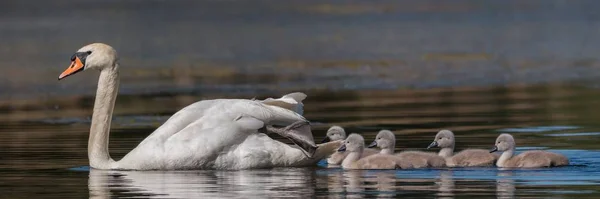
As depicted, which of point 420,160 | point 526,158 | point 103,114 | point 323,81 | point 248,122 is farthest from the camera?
point 323,81

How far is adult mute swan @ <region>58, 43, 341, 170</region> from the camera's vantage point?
1129cm

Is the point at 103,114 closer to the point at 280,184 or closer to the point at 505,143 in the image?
the point at 280,184

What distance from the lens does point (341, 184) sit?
10.2 m

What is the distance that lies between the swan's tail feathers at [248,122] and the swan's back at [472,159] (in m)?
1.45

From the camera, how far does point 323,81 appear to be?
21312mm

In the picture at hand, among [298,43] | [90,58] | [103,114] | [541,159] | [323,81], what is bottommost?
[541,159]

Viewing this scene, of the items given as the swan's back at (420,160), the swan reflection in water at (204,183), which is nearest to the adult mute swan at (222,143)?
the swan reflection in water at (204,183)

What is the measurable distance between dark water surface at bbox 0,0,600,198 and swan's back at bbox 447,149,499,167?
9.2 inches

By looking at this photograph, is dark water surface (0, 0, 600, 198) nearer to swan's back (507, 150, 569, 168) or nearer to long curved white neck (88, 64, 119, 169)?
swan's back (507, 150, 569, 168)

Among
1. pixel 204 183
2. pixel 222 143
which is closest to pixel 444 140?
pixel 222 143

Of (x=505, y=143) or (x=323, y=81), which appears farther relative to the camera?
(x=323, y=81)

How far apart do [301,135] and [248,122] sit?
1.44 ft

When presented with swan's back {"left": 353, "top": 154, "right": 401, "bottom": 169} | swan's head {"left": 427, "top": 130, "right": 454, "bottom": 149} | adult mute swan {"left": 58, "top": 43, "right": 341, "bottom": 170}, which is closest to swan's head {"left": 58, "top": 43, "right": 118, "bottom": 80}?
adult mute swan {"left": 58, "top": 43, "right": 341, "bottom": 170}

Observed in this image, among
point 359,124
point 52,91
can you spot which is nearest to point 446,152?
point 359,124
